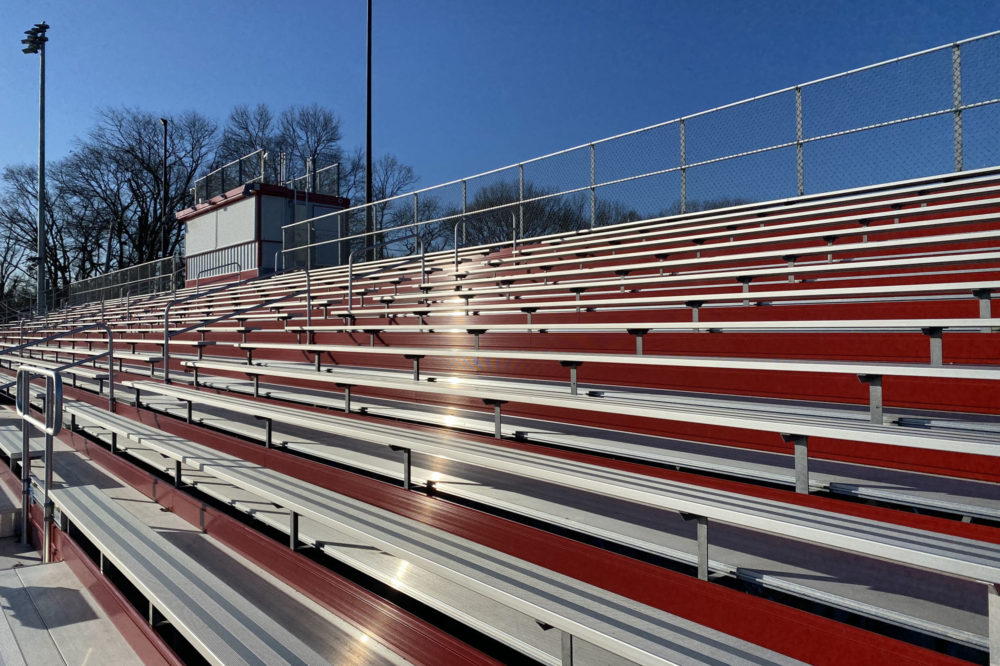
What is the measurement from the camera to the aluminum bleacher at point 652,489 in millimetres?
1229

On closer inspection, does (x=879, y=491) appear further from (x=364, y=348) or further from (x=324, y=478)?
(x=364, y=348)

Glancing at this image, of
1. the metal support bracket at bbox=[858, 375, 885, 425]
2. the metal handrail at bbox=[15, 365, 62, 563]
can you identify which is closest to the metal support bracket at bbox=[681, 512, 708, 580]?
the metal support bracket at bbox=[858, 375, 885, 425]

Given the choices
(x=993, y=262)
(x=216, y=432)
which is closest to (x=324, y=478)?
(x=216, y=432)

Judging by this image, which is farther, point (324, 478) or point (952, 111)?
point (952, 111)

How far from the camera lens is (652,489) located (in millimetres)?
1492

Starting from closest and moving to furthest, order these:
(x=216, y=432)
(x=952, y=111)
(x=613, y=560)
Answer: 1. (x=613, y=560)
2. (x=216, y=432)
3. (x=952, y=111)

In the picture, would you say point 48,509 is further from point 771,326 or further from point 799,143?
point 799,143

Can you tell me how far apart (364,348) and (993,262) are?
356 cm

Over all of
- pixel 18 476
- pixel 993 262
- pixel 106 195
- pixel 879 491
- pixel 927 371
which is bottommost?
pixel 18 476

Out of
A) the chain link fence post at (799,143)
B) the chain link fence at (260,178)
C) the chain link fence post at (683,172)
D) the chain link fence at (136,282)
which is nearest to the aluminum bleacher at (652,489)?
the chain link fence post at (799,143)

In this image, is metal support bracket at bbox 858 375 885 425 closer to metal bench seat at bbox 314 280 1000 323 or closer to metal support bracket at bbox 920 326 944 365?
metal support bracket at bbox 920 326 944 365

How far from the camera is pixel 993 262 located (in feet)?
10.2

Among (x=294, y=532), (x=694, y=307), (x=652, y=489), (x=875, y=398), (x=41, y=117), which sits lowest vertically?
(x=294, y=532)

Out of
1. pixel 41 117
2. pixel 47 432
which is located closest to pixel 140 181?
pixel 41 117
